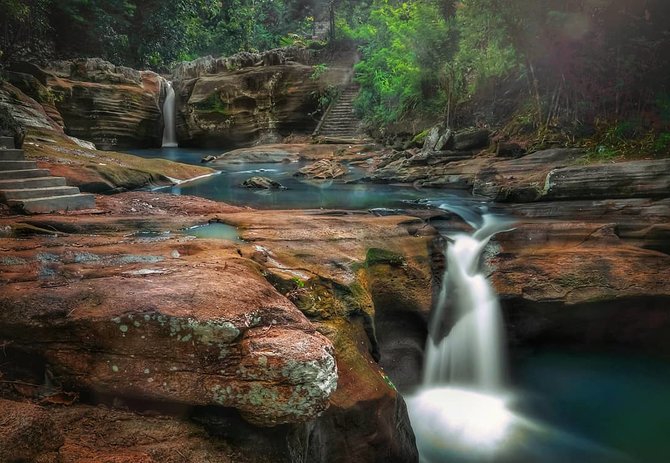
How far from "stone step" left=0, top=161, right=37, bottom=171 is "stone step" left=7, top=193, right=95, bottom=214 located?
75cm

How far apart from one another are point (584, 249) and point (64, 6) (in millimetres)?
26865

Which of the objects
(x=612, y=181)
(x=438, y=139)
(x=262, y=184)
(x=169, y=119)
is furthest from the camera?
(x=169, y=119)

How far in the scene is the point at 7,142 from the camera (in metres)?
6.74

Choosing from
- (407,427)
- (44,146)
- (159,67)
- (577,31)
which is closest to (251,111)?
(159,67)

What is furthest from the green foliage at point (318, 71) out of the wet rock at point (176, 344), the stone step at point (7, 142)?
the wet rock at point (176, 344)

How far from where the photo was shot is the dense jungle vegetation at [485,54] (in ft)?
30.3

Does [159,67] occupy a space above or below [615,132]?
above

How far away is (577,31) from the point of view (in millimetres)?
9773

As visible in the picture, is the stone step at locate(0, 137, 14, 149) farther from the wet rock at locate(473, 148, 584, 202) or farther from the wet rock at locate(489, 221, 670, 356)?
the wet rock at locate(473, 148, 584, 202)

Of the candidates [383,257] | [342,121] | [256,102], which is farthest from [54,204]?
[256,102]

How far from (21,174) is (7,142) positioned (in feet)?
2.71

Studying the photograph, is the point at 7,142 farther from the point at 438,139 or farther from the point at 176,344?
the point at 438,139

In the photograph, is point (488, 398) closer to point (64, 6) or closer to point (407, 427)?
point (407, 427)

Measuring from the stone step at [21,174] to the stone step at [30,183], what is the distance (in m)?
0.12
